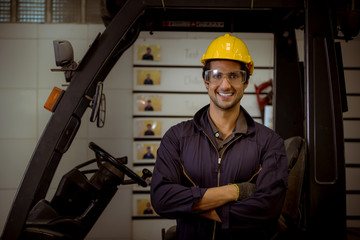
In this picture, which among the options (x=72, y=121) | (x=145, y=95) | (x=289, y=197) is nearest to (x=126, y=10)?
(x=72, y=121)

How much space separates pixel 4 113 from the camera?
4.43 meters

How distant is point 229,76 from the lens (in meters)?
2.01

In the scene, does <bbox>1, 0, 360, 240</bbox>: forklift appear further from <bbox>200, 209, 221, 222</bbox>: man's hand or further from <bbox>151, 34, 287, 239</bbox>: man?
<bbox>200, 209, 221, 222</bbox>: man's hand

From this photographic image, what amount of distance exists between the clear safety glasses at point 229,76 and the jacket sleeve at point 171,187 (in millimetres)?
468

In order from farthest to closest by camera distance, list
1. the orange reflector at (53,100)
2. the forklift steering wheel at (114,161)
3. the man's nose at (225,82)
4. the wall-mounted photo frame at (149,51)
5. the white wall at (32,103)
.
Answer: the wall-mounted photo frame at (149,51) → the white wall at (32,103) → the forklift steering wheel at (114,161) → the orange reflector at (53,100) → the man's nose at (225,82)

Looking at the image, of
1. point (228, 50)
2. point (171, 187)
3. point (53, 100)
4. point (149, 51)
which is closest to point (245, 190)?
point (171, 187)

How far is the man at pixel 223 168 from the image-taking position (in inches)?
70.1

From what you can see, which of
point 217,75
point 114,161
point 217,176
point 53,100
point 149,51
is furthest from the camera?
point 149,51

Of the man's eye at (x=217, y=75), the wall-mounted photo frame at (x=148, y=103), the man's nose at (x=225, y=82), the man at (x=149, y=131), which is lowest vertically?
the man at (x=149, y=131)

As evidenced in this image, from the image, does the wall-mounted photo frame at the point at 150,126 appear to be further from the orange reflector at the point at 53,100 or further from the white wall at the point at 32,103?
the orange reflector at the point at 53,100

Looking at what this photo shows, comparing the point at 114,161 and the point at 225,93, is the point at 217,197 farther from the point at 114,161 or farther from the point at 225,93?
the point at 114,161

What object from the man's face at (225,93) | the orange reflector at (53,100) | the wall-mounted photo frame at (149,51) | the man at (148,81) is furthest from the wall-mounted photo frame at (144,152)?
the man's face at (225,93)

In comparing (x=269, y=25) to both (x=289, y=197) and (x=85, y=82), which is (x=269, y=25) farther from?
(x=85, y=82)

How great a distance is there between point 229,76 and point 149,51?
2.77 meters
